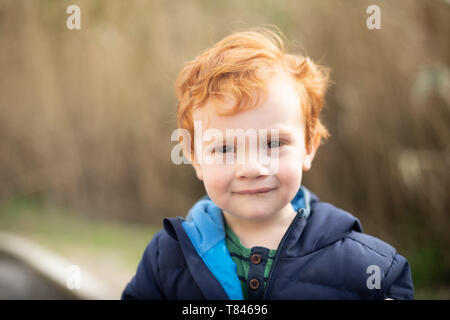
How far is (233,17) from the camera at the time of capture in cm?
248

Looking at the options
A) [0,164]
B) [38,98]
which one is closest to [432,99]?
[38,98]

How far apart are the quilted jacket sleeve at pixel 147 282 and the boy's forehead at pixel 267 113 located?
1.26ft

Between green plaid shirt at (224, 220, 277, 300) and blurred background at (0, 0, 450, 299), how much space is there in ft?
3.84

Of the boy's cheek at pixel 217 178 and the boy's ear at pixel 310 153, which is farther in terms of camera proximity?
the boy's ear at pixel 310 153

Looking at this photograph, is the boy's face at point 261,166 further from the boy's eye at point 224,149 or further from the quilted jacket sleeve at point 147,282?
the quilted jacket sleeve at point 147,282

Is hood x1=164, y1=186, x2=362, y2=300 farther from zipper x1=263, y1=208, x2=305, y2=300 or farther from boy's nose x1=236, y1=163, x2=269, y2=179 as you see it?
boy's nose x1=236, y1=163, x2=269, y2=179

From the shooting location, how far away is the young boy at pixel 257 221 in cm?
100

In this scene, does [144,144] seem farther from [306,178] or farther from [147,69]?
[306,178]

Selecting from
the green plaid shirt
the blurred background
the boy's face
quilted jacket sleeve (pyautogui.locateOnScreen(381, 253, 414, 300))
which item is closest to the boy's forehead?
the boy's face

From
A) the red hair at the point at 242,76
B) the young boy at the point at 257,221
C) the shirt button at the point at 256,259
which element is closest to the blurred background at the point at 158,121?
the red hair at the point at 242,76

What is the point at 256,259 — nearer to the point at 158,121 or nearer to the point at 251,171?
the point at 251,171

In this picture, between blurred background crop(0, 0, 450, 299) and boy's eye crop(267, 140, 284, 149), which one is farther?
blurred background crop(0, 0, 450, 299)

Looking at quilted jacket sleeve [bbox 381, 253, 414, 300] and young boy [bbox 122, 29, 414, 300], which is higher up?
young boy [bbox 122, 29, 414, 300]

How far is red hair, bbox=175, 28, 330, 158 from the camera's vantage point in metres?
1.01
